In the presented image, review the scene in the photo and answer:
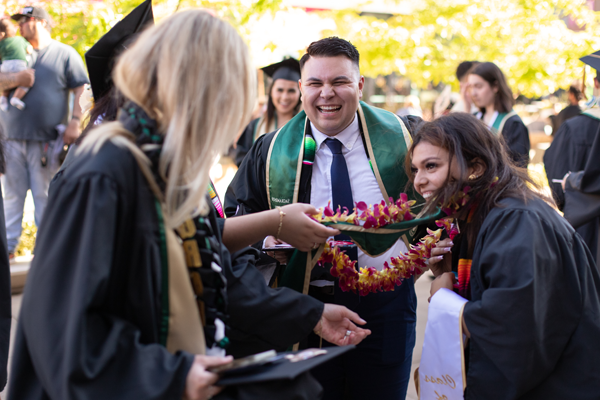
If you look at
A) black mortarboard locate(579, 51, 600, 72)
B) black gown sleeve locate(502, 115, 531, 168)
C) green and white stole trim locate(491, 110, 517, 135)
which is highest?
black mortarboard locate(579, 51, 600, 72)

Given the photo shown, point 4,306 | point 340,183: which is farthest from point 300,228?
point 4,306

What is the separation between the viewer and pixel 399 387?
2834 millimetres

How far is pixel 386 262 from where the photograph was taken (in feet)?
9.07

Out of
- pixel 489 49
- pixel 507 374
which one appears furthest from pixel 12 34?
pixel 489 49

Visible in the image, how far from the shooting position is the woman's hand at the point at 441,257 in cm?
254

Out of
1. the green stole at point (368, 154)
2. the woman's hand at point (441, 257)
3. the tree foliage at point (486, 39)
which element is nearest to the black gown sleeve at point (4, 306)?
the green stole at point (368, 154)

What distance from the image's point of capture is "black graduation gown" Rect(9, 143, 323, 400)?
1.28m

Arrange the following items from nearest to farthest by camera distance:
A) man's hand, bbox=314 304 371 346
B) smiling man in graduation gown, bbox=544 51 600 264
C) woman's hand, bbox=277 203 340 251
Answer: man's hand, bbox=314 304 371 346 → woman's hand, bbox=277 203 340 251 → smiling man in graduation gown, bbox=544 51 600 264

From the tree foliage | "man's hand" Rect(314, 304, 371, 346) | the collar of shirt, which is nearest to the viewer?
"man's hand" Rect(314, 304, 371, 346)

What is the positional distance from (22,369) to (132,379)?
0.35 m

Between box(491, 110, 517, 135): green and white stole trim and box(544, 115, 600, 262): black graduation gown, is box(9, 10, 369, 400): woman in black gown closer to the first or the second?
box(544, 115, 600, 262): black graduation gown

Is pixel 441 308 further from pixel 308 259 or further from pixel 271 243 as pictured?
pixel 271 243

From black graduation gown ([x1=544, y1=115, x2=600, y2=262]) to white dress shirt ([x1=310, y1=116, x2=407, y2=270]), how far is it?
2.85 meters

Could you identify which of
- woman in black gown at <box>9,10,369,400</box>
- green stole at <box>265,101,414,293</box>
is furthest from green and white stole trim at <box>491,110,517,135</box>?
woman in black gown at <box>9,10,369,400</box>
